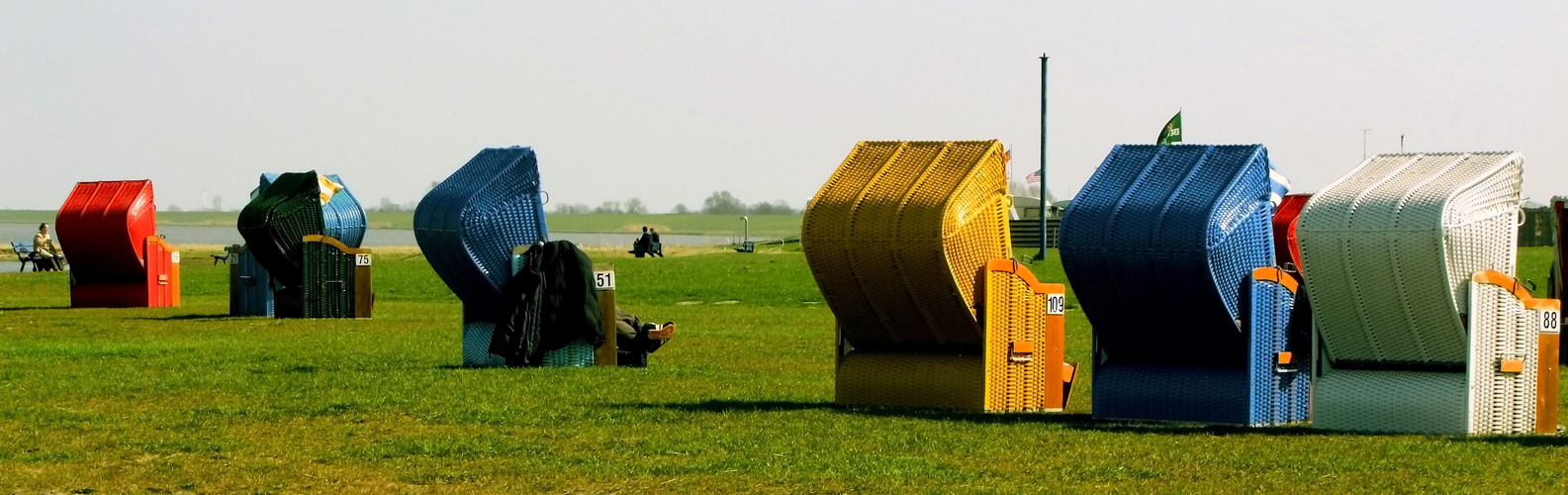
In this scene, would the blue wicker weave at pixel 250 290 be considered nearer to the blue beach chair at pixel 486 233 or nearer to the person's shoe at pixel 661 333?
the blue beach chair at pixel 486 233

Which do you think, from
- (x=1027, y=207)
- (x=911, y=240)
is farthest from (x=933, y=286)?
(x=1027, y=207)

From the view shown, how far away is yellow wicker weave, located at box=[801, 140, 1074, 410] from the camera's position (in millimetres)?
15047

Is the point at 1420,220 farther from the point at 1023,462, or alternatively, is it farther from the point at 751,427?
the point at 751,427

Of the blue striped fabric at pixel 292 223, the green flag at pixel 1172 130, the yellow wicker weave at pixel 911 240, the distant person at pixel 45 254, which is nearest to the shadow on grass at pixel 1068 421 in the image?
the yellow wicker weave at pixel 911 240

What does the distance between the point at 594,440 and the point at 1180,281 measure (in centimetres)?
397

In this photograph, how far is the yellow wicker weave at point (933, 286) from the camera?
15.0 metres

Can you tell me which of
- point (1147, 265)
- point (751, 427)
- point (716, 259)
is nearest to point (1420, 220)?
point (1147, 265)

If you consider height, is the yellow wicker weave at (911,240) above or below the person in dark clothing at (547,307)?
above

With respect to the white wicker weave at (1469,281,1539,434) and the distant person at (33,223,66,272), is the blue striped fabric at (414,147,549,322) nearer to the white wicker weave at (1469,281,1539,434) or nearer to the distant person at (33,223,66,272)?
the white wicker weave at (1469,281,1539,434)

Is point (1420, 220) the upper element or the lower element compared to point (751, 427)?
upper

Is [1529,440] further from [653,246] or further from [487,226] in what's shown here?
[653,246]

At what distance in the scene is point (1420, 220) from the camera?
13.1 meters

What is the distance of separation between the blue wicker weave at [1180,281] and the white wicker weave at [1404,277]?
0.57 metres

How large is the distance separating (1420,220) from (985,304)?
3213 millimetres
